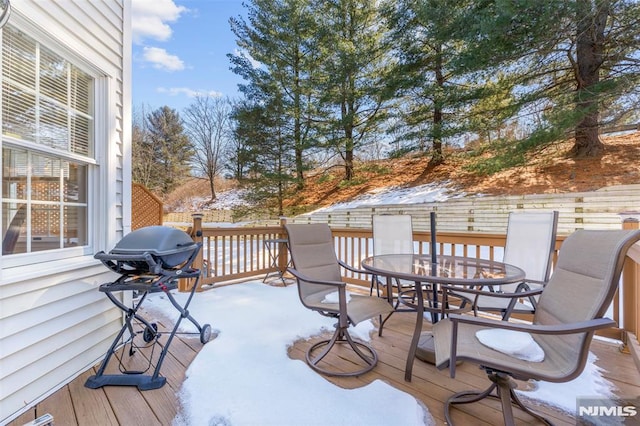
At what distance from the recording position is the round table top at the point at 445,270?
6.27 feet

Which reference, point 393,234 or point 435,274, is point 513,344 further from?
point 393,234

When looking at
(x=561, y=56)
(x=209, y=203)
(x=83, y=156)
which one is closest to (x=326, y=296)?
(x=83, y=156)

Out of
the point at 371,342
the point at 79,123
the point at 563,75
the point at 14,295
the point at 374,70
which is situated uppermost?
the point at 374,70

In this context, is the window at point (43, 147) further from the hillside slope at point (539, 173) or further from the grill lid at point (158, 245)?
the hillside slope at point (539, 173)

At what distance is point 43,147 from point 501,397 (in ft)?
10.5

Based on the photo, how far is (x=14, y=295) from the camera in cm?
170

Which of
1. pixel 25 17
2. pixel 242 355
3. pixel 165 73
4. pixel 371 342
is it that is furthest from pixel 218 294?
pixel 165 73

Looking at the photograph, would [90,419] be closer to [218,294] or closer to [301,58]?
[218,294]

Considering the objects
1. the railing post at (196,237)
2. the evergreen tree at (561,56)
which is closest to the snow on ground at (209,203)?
the railing post at (196,237)

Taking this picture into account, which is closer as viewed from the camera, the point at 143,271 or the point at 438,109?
the point at 143,271

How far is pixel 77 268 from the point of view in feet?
7.03

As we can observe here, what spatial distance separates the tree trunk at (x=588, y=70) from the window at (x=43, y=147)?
734 centimetres

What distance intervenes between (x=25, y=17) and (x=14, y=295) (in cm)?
168

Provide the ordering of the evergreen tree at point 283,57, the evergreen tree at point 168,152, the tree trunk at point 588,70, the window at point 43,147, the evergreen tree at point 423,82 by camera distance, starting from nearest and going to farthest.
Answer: the window at point 43,147, the tree trunk at point 588,70, the evergreen tree at point 423,82, the evergreen tree at point 283,57, the evergreen tree at point 168,152
